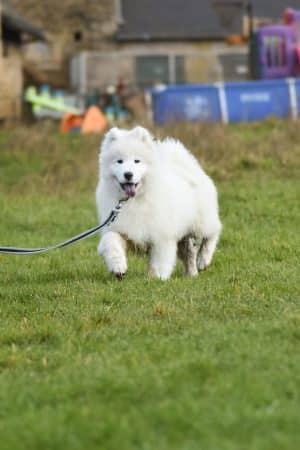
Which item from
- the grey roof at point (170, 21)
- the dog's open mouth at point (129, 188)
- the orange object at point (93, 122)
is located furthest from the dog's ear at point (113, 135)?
the grey roof at point (170, 21)

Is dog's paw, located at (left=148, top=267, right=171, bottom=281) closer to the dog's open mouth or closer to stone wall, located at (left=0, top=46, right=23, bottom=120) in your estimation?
the dog's open mouth

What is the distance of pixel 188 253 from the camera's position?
9.24 m

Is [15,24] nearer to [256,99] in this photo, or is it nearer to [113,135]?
[256,99]

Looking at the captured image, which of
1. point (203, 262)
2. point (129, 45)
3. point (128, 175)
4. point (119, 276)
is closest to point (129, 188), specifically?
point (128, 175)

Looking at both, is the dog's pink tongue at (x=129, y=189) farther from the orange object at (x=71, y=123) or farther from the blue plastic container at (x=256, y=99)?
the blue plastic container at (x=256, y=99)

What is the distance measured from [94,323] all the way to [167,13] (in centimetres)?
3996

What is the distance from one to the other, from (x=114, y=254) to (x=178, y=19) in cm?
3771

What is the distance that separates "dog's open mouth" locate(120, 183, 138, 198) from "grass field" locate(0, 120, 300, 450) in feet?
2.27

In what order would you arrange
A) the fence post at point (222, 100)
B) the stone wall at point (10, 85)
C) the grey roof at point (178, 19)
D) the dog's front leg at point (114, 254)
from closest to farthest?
1. the dog's front leg at point (114, 254)
2. the fence post at point (222, 100)
3. the stone wall at point (10, 85)
4. the grey roof at point (178, 19)

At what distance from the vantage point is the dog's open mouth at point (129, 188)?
8.30 m

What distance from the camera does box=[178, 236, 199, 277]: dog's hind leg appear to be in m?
9.20

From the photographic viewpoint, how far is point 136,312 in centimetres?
685

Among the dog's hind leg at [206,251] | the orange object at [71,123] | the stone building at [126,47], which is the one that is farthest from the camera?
the stone building at [126,47]

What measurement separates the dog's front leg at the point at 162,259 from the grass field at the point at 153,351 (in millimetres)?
245
